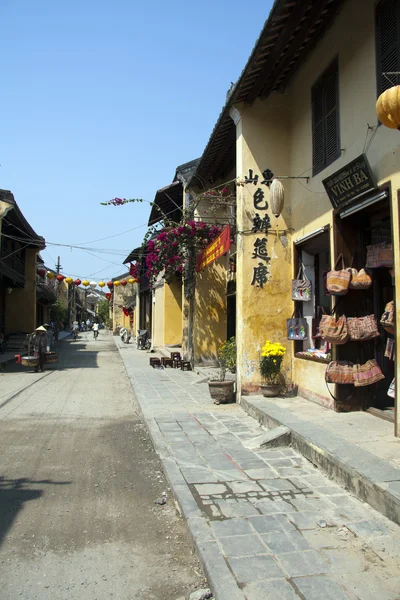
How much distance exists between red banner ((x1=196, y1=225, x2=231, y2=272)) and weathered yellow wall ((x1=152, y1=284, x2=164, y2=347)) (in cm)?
848

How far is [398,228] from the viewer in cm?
533

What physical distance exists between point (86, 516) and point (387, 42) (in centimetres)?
647

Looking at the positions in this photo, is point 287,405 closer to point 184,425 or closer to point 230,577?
point 184,425

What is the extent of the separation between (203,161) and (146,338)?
1571 centimetres

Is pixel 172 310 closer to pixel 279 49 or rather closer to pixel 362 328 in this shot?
pixel 279 49

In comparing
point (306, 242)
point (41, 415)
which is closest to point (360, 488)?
point (306, 242)

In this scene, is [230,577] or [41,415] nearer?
[230,577]

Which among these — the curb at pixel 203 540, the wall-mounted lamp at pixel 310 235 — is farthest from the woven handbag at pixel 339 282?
the curb at pixel 203 540

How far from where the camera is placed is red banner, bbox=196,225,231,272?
32.2 ft

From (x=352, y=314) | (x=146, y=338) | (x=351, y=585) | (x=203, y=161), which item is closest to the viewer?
(x=351, y=585)

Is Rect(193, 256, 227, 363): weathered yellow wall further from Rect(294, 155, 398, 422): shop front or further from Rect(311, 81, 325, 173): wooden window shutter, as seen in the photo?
Rect(294, 155, 398, 422): shop front

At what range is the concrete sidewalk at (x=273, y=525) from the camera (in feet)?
9.68

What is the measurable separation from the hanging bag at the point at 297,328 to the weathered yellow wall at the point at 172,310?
1213 cm

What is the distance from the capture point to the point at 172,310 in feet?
67.9
